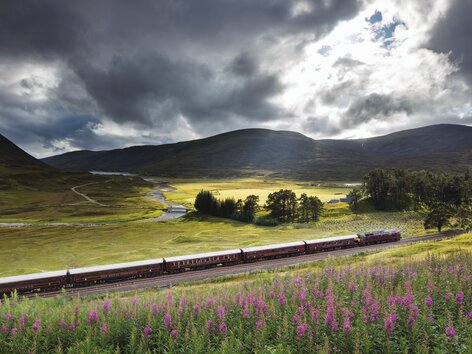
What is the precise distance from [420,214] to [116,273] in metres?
116

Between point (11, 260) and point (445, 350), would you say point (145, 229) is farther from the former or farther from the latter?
point (445, 350)

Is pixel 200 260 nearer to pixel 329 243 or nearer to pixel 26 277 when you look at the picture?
pixel 26 277

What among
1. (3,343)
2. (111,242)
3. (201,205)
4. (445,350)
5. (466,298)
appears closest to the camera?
(445,350)

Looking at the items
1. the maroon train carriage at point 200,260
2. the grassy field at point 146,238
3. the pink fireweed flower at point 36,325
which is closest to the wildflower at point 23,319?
the pink fireweed flower at point 36,325

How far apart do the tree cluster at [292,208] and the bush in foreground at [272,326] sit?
113 m

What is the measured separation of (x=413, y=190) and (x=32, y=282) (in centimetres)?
14457

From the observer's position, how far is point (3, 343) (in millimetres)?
11461

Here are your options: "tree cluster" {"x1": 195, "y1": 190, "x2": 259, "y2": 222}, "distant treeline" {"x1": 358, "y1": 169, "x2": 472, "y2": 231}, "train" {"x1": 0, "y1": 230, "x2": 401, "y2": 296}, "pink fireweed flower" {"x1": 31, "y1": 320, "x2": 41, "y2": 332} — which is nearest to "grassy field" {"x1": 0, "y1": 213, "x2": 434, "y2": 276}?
"tree cluster" {"x1": 195, "y1": 190, "x2": 259, "y2": 222}

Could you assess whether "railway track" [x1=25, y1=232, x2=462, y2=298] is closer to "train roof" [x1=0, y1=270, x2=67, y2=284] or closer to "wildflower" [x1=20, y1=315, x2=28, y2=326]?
"train roof" [x1=0, y1=270, x2=67, y2=284]

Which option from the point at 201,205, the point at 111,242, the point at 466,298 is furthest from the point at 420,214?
the point at 466,298

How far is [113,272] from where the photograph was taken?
48906 millimetres

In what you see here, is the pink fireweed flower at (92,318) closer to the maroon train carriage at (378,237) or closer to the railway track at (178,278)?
the railway track at (178,278)

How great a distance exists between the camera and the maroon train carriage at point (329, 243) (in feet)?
213

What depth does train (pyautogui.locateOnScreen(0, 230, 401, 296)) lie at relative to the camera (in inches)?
1756
